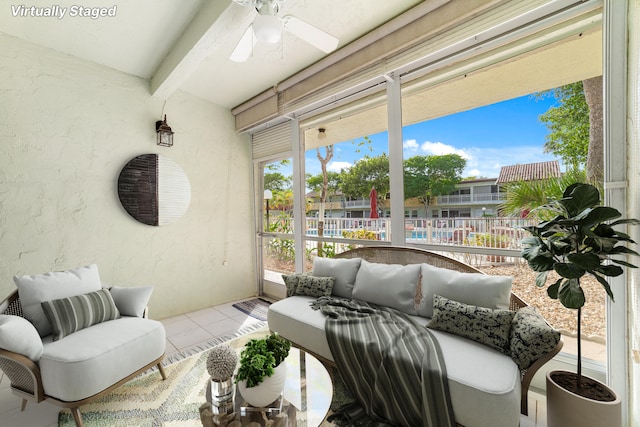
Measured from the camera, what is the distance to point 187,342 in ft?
8.69

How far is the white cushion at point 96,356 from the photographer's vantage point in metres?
1.50

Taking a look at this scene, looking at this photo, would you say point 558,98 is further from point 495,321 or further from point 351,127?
point 351,127

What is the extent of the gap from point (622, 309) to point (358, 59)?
2.56 m

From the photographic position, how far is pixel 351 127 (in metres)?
3.02

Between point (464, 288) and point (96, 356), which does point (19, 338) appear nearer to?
point (96, 356)

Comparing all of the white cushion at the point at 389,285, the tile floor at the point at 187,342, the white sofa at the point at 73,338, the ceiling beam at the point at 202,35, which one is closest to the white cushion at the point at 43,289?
the white sofa at the point at 73,338

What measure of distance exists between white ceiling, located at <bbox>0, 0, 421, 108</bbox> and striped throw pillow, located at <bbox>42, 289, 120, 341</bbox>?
2.07 m

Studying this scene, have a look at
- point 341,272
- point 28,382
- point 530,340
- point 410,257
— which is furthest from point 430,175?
point 28,382

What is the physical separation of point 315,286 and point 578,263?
71.7 inches

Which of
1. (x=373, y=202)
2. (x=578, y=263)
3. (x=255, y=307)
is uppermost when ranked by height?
(x=373, y=202)

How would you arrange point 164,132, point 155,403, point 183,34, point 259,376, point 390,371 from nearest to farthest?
point 259,376 < point 390,371 < point 155,403 < point 183,34 < point 164,132

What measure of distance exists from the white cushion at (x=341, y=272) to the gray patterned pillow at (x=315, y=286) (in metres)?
0.06

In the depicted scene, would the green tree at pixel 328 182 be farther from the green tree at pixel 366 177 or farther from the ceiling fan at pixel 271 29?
the ceiling fan at pixel 271 29

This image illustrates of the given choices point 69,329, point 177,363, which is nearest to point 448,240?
point 177,363
